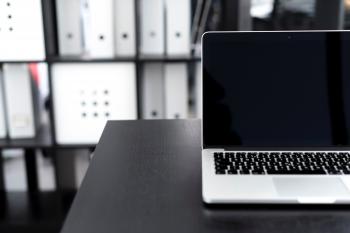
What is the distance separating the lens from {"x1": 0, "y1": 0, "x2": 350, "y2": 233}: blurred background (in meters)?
2.04

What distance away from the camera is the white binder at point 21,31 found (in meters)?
2.00

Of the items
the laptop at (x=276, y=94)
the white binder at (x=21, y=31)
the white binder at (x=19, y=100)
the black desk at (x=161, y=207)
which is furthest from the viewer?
the white binder at (x=19, y=100)

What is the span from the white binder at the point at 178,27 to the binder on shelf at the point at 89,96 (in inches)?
8.1

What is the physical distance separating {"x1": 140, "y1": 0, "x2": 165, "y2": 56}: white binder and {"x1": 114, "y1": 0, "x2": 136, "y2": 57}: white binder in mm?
46

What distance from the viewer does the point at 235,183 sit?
870 millimetres

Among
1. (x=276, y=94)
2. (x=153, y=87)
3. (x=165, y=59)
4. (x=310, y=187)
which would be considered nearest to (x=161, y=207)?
(x=310, y=187)

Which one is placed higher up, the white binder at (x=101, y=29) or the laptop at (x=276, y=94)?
the white binder at (x=101, y=29)

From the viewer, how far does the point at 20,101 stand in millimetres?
2143

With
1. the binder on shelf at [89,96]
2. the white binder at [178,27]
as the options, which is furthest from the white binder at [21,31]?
the white binder at [178,27]

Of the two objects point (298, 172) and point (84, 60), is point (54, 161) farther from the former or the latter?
point (298, 172)

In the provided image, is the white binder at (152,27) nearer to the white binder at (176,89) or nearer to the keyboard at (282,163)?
the white binder at (176,89)

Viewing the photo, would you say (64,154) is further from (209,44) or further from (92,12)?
(209,44)

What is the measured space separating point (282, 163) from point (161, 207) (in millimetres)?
292

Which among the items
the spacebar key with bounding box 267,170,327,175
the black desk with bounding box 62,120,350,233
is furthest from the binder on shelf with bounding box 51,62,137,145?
the spacebar key with bounding box 267,170,327,175
